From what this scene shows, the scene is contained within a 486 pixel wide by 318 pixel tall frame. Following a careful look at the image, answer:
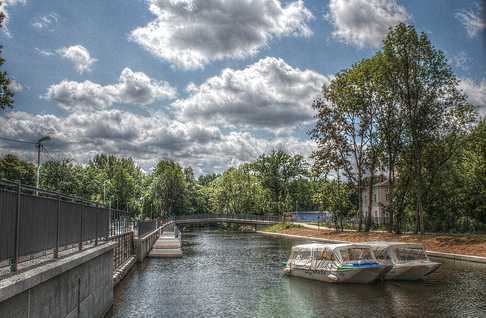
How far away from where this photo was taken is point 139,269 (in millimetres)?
35031

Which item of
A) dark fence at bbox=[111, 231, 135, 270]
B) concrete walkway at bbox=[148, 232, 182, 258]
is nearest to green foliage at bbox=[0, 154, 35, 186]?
concrete walkway at bbox=[148, 232, 182, 258]

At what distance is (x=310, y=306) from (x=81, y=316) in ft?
36.9

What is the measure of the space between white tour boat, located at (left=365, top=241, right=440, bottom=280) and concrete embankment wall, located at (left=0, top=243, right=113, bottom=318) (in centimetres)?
1736

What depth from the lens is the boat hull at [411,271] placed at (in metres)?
28.3

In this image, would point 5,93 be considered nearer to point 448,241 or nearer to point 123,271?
point 123,271

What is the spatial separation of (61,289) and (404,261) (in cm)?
2334

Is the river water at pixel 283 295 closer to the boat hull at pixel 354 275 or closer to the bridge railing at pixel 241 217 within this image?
the boat hull at pixel 354 275

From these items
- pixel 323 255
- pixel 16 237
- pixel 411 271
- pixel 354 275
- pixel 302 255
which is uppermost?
pixel 16 237

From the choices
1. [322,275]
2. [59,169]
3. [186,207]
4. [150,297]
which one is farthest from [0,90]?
[186,207]

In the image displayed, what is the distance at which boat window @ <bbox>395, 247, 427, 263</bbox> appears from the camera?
2983 centimetres

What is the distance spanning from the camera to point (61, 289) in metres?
10.7

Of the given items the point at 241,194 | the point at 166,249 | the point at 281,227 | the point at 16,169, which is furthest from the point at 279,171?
the point at 166,249

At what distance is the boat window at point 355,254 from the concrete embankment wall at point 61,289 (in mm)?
15212

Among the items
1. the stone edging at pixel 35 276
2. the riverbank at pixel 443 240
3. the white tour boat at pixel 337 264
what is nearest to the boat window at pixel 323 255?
the white tour boat at pixel 337 264
